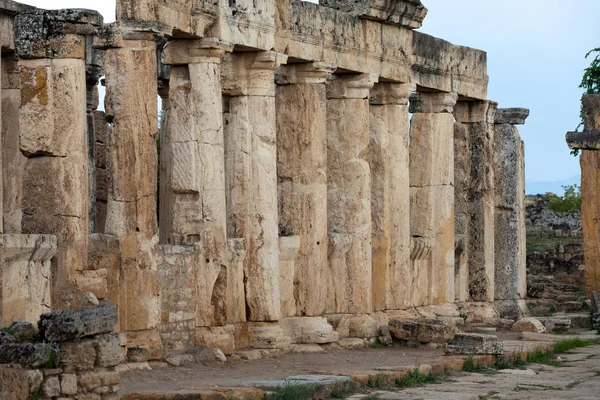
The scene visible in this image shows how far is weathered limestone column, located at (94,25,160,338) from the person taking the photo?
1922 centimetres

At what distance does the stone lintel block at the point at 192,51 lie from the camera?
2080 cm

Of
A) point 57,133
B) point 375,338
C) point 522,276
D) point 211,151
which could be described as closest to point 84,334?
point 57,133

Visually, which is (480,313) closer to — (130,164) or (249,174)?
(249,174)

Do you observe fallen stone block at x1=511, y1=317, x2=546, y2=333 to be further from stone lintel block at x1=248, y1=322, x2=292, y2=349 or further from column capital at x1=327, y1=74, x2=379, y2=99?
stone lintel block at x1=248, y1=322, x2=292, y2=349

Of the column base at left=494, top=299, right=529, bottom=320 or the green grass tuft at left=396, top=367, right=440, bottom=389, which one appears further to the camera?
the column base at left=494, top=299, right=529, bottom=320

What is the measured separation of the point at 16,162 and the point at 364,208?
535 cm

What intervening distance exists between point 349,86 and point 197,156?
16.2 feet

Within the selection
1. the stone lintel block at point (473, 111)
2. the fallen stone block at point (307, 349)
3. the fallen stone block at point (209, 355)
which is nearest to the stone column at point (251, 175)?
the fallen stone block at point (307, 349)

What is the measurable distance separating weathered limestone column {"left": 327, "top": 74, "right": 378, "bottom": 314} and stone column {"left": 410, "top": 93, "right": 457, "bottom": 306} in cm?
328

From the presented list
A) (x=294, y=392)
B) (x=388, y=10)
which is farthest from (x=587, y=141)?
(x=294, y=392)

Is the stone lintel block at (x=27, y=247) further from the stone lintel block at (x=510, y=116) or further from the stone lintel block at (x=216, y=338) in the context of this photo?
the stone lintel block at (x=510, y=116)

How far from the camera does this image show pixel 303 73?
23.7m

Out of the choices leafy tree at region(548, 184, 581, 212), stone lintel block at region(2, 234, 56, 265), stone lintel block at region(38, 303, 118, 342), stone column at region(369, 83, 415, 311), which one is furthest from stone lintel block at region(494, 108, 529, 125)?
leafy tree at region(548, 184, 581, 212)

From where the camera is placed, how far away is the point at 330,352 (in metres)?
23.0
